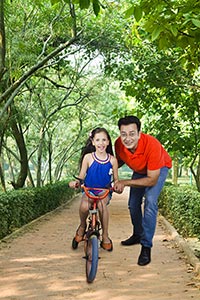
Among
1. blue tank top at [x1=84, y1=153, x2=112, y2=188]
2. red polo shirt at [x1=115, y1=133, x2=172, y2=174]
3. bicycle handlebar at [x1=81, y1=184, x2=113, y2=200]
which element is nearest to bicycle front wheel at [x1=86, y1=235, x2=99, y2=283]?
bicycle handlebar at [x1=81, y1=184, x2=113, y2=200]

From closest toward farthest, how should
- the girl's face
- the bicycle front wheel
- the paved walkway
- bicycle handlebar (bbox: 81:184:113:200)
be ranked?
the paved walkway
the bicycle front wheel
bicycle handlebar (bbox: 81:184:113:200)
the girl's face

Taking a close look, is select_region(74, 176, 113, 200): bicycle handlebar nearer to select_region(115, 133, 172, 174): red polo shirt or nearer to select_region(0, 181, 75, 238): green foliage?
select_region(115, 133, 172, 174): red polo shirt

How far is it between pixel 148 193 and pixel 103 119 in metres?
24.0

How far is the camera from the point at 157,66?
35.8 feet

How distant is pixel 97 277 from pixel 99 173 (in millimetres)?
1182

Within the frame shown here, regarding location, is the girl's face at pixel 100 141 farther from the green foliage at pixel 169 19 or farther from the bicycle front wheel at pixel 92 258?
the green foliage at pixel 169 19

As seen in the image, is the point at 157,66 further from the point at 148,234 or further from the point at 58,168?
the point at 58,168

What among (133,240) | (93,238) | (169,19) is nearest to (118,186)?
(93,238)

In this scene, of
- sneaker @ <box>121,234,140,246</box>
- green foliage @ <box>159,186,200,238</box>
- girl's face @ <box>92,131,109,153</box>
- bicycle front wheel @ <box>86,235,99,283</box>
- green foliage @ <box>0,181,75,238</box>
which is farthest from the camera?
green foliage @ <box>0,181,75,238</box>

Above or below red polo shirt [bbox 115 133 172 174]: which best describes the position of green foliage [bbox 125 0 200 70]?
above

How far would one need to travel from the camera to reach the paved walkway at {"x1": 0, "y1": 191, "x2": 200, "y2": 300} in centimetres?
457

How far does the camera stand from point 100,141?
540cm

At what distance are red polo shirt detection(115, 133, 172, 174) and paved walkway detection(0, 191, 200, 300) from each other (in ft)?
4.08

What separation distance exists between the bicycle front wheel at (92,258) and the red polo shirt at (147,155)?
951 millimetres
